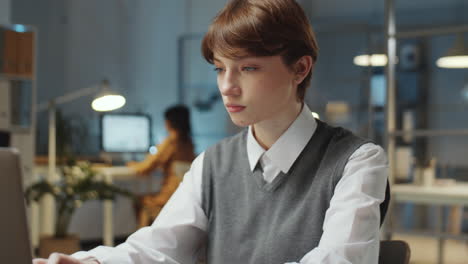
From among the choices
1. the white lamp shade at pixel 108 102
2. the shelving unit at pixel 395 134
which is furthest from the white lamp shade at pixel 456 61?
the white lamp shade at pixel 108 102

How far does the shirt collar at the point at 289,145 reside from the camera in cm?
130

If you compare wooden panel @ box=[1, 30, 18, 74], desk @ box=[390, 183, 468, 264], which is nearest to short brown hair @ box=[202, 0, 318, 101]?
desk @ box=[390, 183, 468, 264]

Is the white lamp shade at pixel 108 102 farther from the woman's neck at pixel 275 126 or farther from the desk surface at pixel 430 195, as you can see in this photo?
the woman's neck at pixel 275 126

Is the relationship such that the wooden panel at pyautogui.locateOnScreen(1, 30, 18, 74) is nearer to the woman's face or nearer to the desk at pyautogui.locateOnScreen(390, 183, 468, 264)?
the desk at pyautogui.locateOnScreen(390, 183, 468, 264)

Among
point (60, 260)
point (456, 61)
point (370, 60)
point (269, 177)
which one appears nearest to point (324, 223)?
point (269, 177)

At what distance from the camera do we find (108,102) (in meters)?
3.76

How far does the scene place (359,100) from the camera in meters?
6.28

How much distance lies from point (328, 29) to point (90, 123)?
2669 millimetres

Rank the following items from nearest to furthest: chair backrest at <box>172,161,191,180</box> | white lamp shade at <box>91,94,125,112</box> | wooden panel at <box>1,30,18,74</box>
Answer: white lamp shade at <box>91,94,125,112</box>
wooden panel at <box>1,30,18,74</box>
chair backrest at <box>172,161,191,180</box>

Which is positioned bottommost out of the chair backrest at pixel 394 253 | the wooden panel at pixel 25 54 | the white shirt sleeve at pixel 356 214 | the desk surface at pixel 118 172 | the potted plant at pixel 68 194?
the potted plant at pixel 68 194

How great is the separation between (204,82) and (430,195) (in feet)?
13.2

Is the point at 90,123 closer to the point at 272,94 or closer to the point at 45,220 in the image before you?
the point at 45,220

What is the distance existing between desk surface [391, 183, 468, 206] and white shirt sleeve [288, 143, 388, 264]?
303cm

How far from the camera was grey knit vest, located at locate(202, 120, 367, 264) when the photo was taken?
4.04 ft
